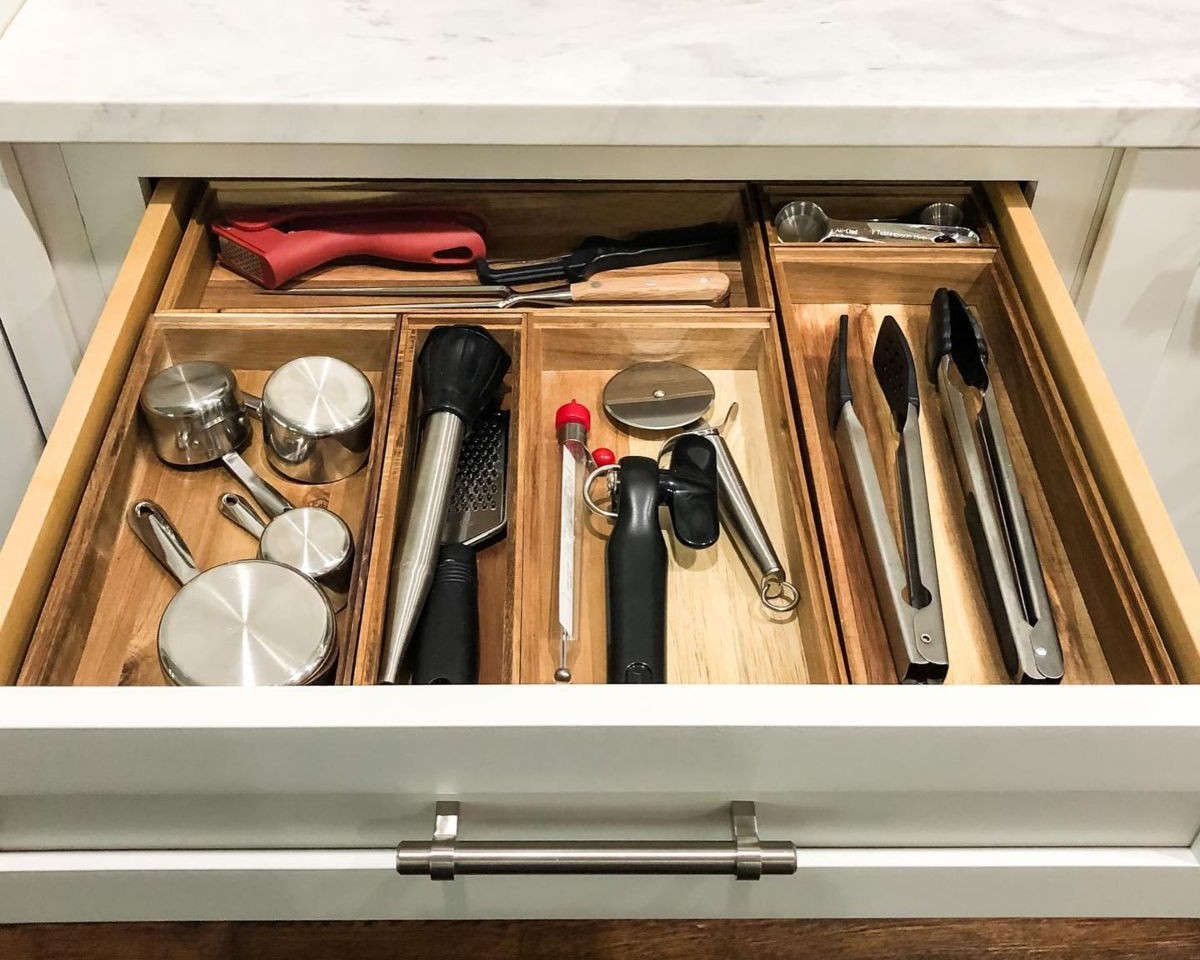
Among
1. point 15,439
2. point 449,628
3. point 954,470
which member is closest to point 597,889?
point 449,628

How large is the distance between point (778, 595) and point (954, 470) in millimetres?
174

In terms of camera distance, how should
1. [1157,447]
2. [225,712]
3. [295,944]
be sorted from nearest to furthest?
[225,712] → [295,944] → [1157,447]

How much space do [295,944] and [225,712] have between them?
10.3 inches

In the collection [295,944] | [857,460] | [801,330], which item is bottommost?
[295,944]

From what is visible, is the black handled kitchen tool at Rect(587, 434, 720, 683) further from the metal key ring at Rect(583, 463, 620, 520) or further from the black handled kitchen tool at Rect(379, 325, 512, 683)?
the black handled kitchen tool at Rect(379, 325, 512, 683)

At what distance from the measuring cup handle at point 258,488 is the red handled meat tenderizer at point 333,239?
16 cm

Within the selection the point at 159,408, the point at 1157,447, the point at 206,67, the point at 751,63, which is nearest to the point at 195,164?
the point at 206,67

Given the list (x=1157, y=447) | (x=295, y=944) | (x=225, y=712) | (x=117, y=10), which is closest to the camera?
(x=225, y=712)

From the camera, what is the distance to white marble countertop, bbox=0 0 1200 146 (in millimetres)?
723

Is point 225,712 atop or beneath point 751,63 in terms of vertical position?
beneath

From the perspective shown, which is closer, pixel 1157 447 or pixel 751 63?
pixel 751 63

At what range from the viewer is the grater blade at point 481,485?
2.39 feet

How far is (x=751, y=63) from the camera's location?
2.49 ft

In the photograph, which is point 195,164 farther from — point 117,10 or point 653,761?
point 653,761
